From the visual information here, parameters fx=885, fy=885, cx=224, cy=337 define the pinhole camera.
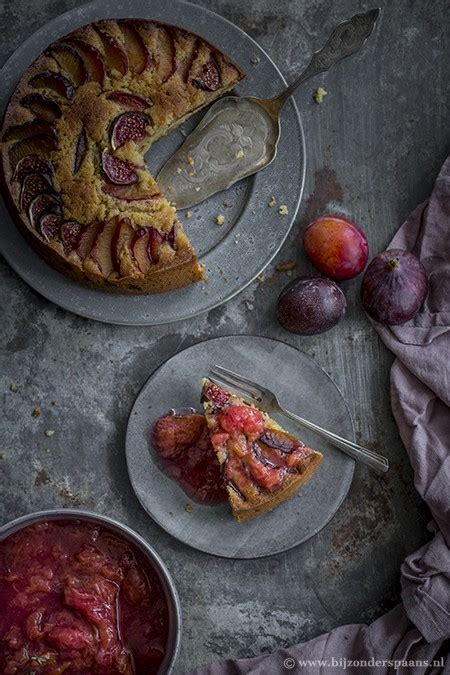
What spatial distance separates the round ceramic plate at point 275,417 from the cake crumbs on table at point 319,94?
40.4 inches

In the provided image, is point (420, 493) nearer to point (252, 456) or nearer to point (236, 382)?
point (252, 456)

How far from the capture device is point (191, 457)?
3.42 m

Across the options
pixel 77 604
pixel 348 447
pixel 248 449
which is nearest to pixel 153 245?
pixel 248 449

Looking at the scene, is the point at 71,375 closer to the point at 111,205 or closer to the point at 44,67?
the point at 111,205

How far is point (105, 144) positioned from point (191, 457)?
1236mm

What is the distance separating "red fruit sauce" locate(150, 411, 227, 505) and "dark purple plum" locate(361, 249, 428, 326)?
810 millimetres

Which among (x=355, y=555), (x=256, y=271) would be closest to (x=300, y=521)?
(x=355, y=555)

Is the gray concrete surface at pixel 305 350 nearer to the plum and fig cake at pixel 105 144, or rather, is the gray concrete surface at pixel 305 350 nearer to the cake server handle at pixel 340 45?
the cake server handle at pixel 340 45

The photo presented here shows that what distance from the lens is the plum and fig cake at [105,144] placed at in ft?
10.8

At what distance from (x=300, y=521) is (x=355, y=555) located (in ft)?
A: 0.95


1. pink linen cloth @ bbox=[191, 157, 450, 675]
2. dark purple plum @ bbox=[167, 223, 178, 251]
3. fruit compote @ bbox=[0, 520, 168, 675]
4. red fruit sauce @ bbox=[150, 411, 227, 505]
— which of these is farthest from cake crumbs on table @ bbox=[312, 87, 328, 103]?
fruit compote @ bbox=[0, 520, 168, 675]

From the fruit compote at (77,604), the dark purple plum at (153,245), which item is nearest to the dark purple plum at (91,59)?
the dark purple plum at (153,245)

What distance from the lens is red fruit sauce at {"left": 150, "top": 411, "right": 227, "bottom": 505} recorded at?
3.40 meters

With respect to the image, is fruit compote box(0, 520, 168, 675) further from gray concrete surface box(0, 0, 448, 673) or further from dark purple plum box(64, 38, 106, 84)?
dark purple plum box(64, 38, 106, 84)
